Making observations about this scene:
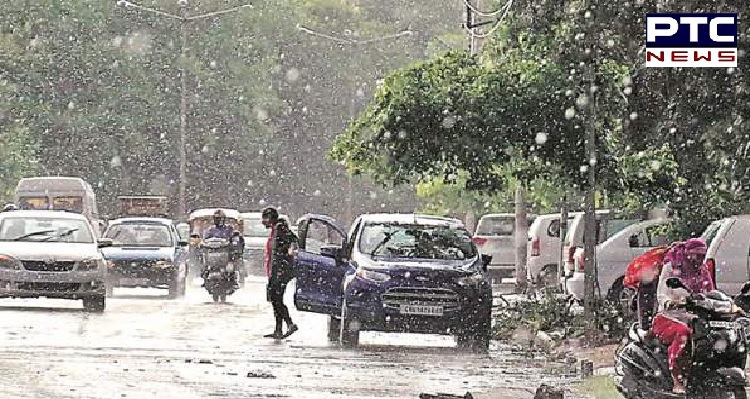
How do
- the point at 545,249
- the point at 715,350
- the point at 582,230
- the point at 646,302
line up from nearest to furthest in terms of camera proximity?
the point at 715,350 < the point at 646,302 < the point at 582,230 < the point at 545,249

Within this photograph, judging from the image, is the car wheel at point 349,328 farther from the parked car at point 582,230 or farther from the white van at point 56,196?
the white van at point 56,196

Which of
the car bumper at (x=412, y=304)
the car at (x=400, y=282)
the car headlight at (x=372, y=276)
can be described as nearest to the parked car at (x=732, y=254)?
the car at (x=400, y=282)

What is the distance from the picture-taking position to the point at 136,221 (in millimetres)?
33125

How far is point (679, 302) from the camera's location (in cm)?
1191

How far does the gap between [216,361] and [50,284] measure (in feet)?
26.1

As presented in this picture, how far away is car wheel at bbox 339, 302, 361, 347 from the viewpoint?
20.0 meters

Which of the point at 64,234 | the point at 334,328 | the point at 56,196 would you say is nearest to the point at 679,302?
the point at 334,328

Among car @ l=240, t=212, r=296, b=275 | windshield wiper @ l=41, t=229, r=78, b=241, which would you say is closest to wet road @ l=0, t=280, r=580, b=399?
windshield wiper @ l=41, t=229, r=78, b=241

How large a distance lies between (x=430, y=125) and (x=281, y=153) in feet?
151

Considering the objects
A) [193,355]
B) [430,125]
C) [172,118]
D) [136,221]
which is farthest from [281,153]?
[193,355]

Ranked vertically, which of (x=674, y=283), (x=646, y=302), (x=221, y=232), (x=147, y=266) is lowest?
(x=147, y=266)

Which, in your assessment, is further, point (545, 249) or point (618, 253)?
point (545, 249)

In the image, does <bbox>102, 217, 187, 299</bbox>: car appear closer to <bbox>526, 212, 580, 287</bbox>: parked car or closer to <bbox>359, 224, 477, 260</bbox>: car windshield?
<bbox>526, 212, 580, 287</bbox>: parked car

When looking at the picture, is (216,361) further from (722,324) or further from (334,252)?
(722,324)
